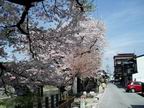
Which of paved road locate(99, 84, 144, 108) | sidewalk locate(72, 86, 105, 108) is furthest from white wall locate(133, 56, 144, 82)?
sidewalk locate(72, 86, 105, 108)

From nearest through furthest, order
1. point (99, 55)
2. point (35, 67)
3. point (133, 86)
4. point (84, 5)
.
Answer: point (84, 5) → point (35, 67) → point (99, 55) → point (133, 86)

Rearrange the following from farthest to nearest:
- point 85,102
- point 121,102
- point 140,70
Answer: point 140,70 < point 121,102 < point 85,102

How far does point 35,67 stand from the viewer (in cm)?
1469

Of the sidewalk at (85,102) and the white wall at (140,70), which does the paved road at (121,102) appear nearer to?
the sidewalk at (85,102)

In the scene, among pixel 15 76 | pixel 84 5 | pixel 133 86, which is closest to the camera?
pixel 84 5

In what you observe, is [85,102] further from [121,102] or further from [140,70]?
[140,70]

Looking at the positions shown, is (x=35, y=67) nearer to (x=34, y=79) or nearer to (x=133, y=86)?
(x=34, y=79)

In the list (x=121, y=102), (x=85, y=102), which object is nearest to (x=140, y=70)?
(x=121, y=102)

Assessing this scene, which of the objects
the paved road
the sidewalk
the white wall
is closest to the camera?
the sidewalk

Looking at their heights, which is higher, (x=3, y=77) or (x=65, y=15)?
(x=65, y=15)

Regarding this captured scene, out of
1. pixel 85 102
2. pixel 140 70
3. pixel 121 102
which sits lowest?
pixel 121 102

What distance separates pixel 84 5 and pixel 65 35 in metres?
3.44

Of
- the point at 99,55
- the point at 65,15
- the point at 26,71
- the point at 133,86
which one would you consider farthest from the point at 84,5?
the point at 133,86

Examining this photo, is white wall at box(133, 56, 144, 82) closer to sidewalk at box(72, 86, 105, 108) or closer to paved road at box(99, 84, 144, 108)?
paved road at box(99, 84, 144, 108)
